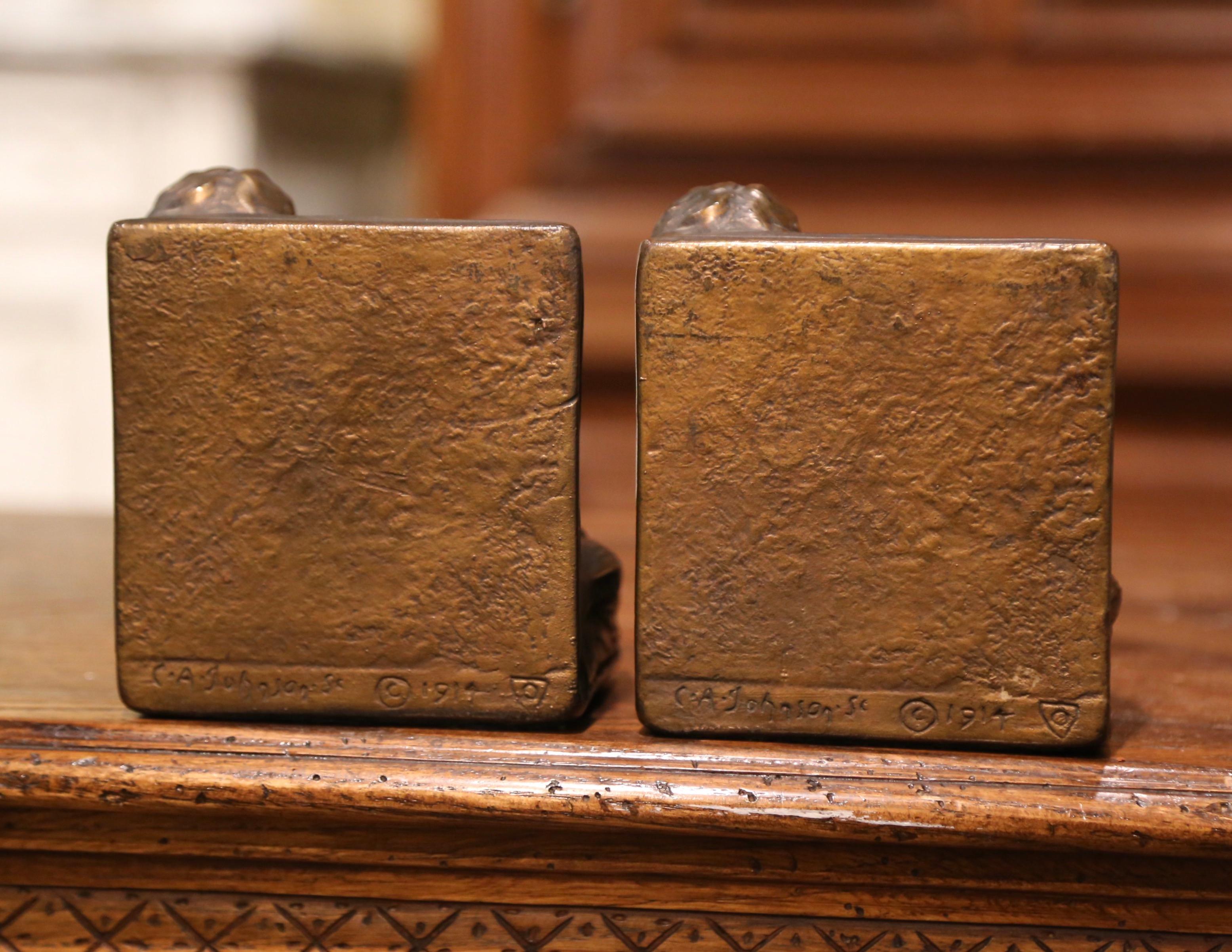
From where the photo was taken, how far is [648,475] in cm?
73

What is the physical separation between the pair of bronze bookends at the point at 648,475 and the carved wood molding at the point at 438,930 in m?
0.11

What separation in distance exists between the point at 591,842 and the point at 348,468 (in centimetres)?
27

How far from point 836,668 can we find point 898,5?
1559 millimetres

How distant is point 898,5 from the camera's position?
6.49 ft

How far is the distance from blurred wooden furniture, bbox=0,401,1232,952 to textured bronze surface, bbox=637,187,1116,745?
0.14 feet

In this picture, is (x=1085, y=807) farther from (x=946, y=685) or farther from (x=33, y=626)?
(x=33, y=626)

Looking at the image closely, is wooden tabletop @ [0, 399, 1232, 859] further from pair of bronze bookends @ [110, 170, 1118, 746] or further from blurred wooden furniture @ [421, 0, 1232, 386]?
blurred wooden furniture @ [421, 0, 1232, 386]

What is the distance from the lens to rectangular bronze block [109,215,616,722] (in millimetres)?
738

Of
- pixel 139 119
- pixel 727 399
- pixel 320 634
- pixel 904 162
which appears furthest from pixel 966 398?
pixel 139 119

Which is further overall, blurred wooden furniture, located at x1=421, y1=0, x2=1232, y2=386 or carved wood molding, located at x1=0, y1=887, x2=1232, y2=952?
blurred wooden furniture, located at x1=421, y1=0, x2=1232, y2=386

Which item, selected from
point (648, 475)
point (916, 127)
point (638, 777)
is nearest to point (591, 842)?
point (638, 777)

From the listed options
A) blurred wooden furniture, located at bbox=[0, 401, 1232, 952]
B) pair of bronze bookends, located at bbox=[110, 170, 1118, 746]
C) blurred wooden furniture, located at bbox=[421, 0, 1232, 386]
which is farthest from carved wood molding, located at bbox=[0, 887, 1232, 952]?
blurred wooden furniture, located at bbox=[421, 0, 1232, 386]
